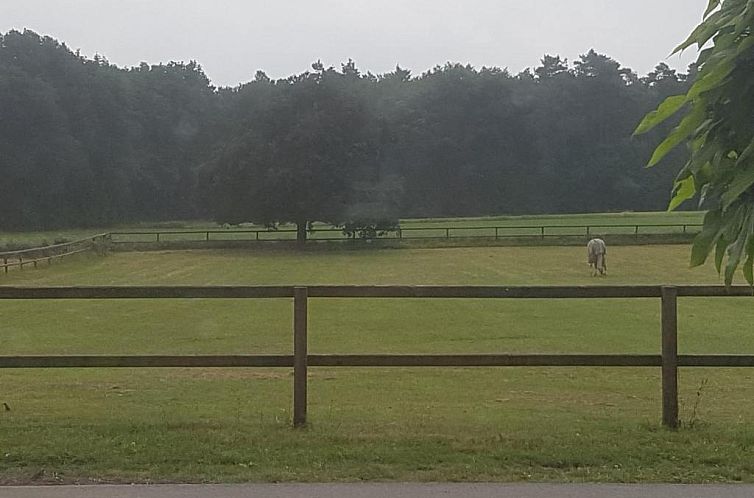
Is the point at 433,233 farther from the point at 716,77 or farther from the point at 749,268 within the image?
the point at 716,77

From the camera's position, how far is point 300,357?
7.07 meters

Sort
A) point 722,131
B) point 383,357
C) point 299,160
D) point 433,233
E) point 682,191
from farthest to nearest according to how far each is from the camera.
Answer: point 299,160, point 433,233, point 383,357, point 682,191, point 722,131

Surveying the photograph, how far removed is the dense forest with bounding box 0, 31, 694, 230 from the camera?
204ft

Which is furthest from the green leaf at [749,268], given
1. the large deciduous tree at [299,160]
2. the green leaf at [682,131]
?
the large deciduous tree at [299,160]

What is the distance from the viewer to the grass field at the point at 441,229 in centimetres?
5487

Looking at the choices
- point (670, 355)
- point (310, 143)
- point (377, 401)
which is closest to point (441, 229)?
point (310, 143)

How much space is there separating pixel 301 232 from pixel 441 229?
29.5 feet

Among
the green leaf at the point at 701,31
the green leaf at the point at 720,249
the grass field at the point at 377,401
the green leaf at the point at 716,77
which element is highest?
the green leaf at the point at 701,31

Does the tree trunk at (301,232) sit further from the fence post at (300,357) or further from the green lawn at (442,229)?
the fence post at (300,357)

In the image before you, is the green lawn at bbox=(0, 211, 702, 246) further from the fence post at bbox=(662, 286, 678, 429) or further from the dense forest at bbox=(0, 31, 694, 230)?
the fence post at bbox=(662, 286, 678, 429)

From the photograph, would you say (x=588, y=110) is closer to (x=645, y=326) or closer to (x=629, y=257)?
(x=629, y=257)

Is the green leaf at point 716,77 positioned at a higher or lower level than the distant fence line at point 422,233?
higher

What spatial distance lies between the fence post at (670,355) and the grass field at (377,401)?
0.58ft

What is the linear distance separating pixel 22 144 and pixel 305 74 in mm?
19710
